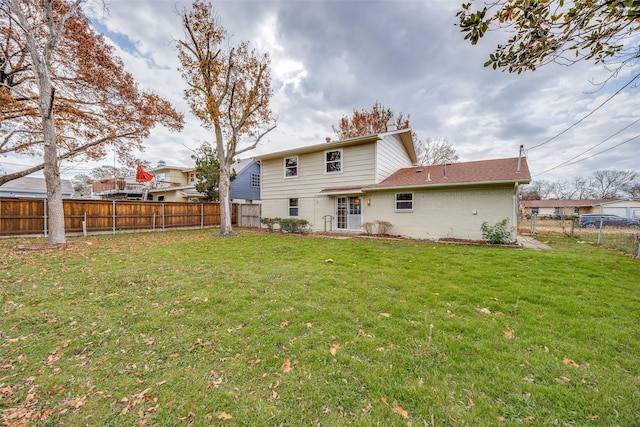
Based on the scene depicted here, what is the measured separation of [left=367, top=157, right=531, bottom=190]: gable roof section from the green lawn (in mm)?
5140

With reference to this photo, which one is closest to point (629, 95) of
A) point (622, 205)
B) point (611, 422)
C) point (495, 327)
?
point (495, 327)

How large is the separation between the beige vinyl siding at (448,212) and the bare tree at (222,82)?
7.85 metres

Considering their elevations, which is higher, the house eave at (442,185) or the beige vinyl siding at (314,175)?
the beige vinyl siding at (314,175)

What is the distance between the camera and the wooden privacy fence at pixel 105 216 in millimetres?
10672

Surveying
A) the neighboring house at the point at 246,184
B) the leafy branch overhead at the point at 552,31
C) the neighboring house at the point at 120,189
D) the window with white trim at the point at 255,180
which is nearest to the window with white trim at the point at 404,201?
the leafy branch overhead at the point at 552,31

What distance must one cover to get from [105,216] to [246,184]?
1149 centimetres

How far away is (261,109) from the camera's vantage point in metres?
13.6

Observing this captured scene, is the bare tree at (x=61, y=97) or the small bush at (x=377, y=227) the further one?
the small bush at (x=377, y=227)

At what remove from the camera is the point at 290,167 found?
51.3 ft

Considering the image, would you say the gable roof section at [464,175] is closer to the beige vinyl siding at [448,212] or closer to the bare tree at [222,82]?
the beige vinyl siding at [448,212]

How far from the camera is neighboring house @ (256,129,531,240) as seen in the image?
10297 mm

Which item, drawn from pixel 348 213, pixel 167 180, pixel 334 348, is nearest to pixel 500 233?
pixel 348 213

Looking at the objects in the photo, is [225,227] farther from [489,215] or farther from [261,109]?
[489,215]

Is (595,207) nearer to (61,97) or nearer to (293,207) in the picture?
(293,207)
